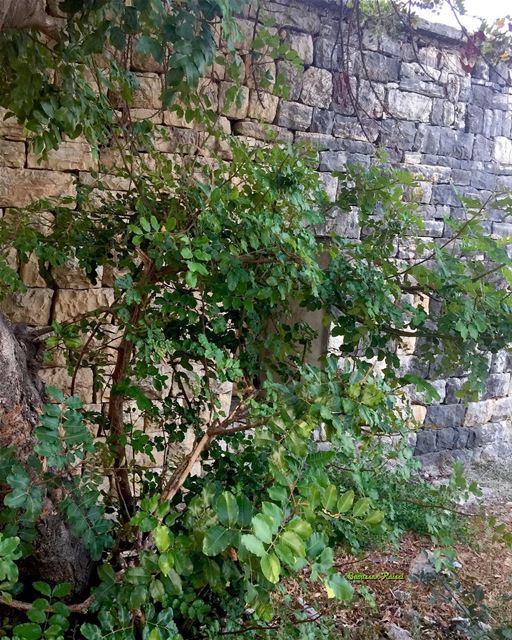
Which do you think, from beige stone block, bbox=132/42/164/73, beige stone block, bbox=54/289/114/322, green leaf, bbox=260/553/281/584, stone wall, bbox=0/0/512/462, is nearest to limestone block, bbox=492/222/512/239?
stone wall, bbox=0/0/512/462

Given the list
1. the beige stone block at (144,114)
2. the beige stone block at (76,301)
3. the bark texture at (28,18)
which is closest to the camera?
the bark texture at (28,18)

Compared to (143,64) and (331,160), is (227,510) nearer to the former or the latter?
(143,64)

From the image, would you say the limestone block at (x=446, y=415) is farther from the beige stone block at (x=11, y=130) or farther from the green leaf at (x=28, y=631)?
the green leaf at (x=28, y=631)

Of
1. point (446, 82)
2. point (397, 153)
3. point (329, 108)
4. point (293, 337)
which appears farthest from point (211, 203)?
point (446, 82)

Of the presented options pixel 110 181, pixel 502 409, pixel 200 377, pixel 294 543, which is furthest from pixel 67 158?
pixel 502 409

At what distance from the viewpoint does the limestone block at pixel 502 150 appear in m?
4.75

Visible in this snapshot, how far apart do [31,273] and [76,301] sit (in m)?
0.25

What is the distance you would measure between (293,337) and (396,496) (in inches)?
31.0

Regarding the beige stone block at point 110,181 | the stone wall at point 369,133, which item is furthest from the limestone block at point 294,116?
the beige stone block at point 110,181

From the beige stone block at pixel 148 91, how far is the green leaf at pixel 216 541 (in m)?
2.41

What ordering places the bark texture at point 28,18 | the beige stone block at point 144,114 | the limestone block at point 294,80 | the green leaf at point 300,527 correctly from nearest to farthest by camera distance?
the green leaf at point 300,527
the bark texture at point 28,18
the beige stone block at point 144,114
the limestone block at point 294,80

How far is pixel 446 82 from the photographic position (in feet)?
14.3

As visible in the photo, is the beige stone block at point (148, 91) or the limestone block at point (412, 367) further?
the limestone block at point (412, 367)

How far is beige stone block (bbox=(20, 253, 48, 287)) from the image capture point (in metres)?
2.93
